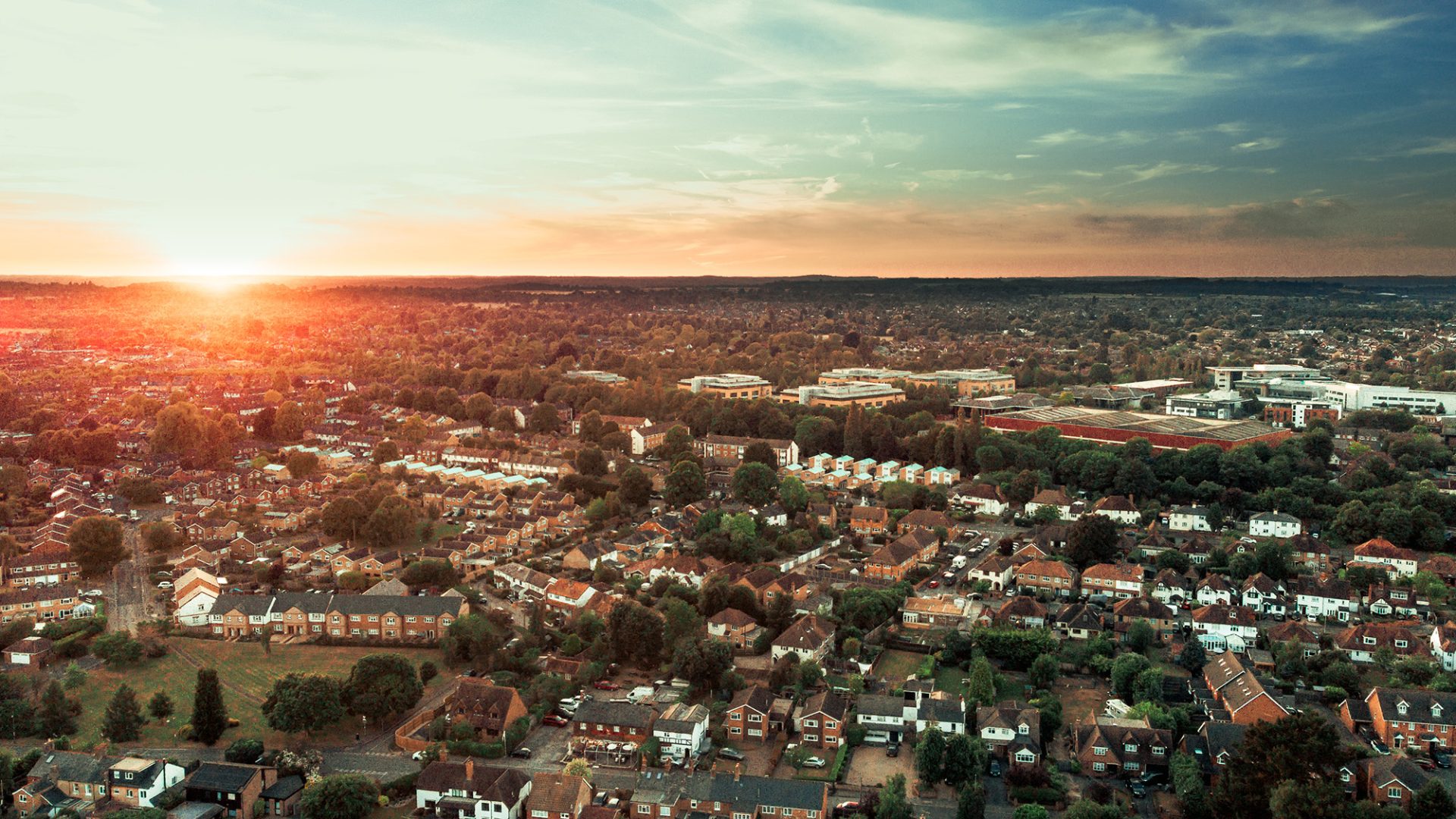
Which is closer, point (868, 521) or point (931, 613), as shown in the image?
point (931, 613)

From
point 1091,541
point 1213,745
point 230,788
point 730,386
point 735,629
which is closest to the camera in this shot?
Answer: point 230,788

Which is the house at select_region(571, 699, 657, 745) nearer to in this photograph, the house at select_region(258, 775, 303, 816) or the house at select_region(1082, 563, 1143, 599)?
the house at select_region(258, 775, 303, 816)

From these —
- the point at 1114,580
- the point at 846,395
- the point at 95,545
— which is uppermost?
the point at 846,395

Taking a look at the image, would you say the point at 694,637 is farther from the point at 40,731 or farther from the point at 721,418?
the point at 721,418

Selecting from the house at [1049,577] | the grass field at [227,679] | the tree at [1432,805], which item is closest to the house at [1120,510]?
the house at [1049,577]

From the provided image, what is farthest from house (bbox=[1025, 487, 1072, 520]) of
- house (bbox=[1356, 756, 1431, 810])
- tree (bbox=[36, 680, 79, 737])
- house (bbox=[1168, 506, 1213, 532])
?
tree (bbox=[36, 680, 79, 737])

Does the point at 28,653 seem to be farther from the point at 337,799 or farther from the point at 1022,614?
the point at 1022,614

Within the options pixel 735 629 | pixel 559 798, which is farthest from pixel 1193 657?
Result: pixel 559 798

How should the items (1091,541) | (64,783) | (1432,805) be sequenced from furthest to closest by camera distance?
1. (1091,541)
2. (64,783)
3. (1432,805)

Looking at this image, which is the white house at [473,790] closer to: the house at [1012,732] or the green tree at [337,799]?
the green tree at [337,799]
